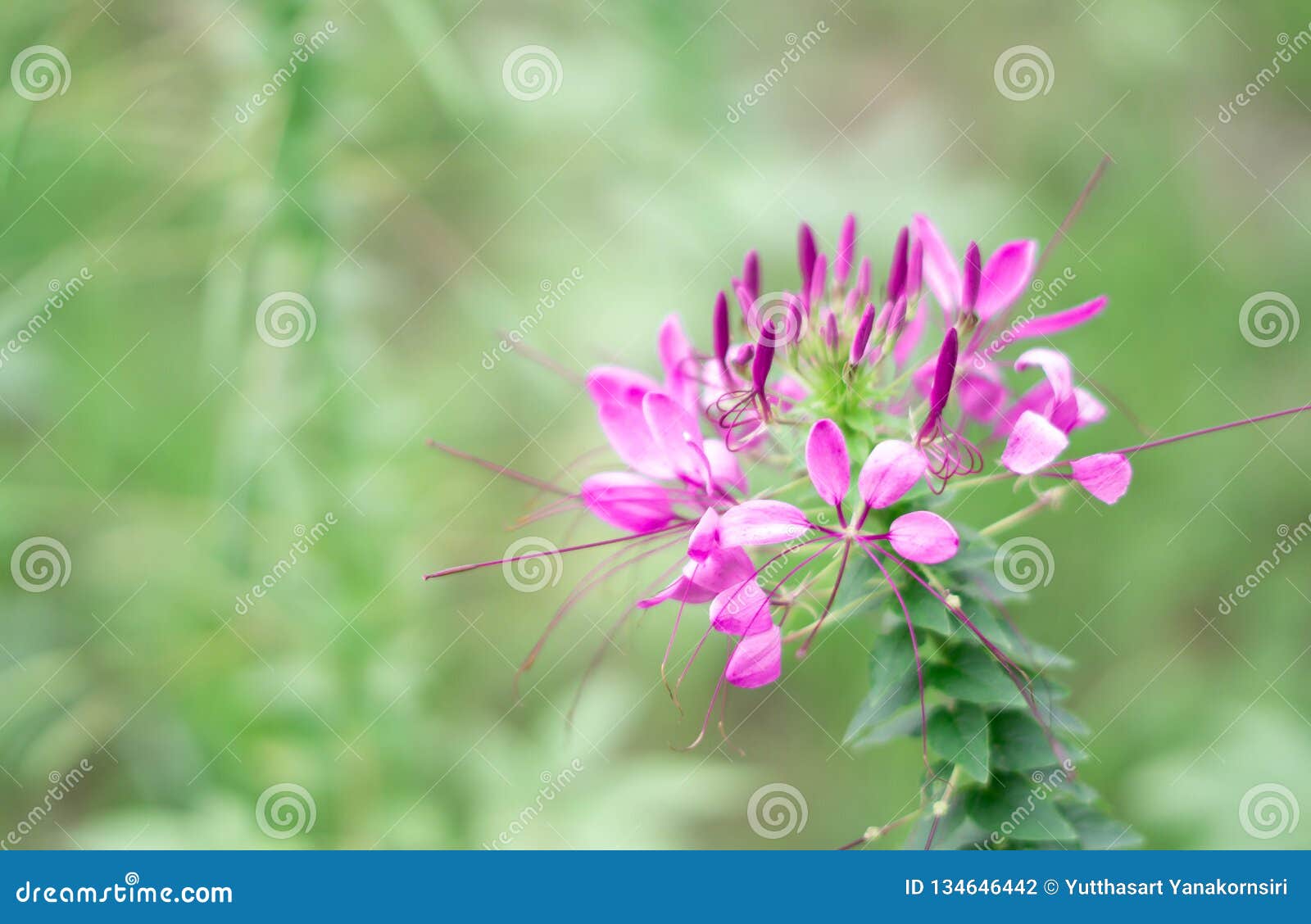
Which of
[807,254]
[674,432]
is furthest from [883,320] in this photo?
[674,432]

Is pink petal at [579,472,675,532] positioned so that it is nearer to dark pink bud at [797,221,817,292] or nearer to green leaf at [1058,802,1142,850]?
dark pink bud at [797,221,817,292]

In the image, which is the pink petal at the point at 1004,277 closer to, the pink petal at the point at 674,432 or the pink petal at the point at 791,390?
the pink petal at the point at 791,390

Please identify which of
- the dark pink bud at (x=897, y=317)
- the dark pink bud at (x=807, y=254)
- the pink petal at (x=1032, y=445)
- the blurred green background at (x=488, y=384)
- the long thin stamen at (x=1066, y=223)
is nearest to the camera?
the pink petal at (x=1032, y=445)

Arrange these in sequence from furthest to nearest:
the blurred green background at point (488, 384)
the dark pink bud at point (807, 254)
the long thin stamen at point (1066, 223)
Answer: the blurred green background at point (488, 384) < the long thin stamen at point (1066, 223) < the dark pink bud at point (807, 254)

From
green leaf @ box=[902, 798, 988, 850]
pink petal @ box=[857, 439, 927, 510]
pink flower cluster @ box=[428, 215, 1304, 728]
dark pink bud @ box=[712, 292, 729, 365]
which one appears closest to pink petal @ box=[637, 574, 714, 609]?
pink flower cluster @ box=[428, 215, 1304, 728]

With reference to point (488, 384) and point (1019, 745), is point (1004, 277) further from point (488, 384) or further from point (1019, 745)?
point (488, 384)

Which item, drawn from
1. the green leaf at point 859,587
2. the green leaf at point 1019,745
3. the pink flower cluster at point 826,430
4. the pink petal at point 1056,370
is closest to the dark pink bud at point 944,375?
the pink flower cluster at point 826,430
